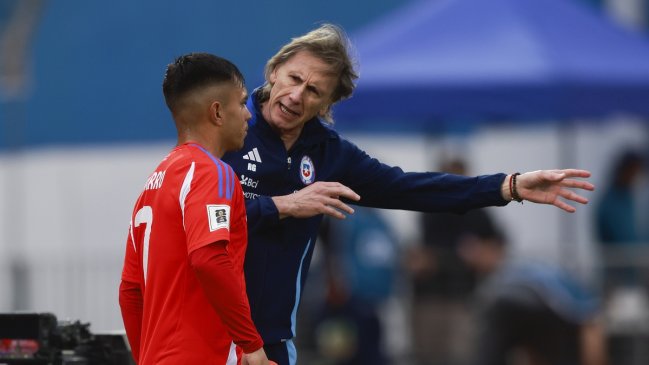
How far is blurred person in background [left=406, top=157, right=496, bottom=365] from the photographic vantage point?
12125mm

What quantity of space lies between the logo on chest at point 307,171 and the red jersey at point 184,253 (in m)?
0.71

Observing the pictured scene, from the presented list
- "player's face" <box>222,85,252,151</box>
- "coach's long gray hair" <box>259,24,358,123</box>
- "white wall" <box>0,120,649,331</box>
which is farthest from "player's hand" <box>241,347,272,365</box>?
"white wall" <box>0,120,649,331</box>

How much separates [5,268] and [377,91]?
3.79 meters

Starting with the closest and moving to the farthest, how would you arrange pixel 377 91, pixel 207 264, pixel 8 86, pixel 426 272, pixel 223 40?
pixel 207 264 < pixel 377 91 < pixel 426 272 < pixel 8 86 < pixel 223 40

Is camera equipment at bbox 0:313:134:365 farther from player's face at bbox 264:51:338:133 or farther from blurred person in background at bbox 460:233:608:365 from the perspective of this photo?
blurred person in background at bbox 460:233:608:365

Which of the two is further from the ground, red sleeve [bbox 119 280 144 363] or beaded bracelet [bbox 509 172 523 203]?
beaded bracelet [bbox 509 172 523 203]

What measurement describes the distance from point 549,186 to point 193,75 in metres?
1.55

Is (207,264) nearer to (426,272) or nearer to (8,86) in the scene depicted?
(426,272)

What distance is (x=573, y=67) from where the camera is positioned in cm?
1145

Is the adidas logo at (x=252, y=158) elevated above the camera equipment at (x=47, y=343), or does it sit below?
above

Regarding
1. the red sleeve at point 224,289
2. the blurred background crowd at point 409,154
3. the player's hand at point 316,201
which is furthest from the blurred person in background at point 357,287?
the red sleeve at point 224,289

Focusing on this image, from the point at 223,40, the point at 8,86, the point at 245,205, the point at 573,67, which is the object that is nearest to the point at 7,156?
the point at 8,86

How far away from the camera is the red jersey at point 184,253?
192 inches

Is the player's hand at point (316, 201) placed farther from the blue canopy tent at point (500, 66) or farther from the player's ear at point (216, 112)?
the blue canopy tent at point (500, 66)
